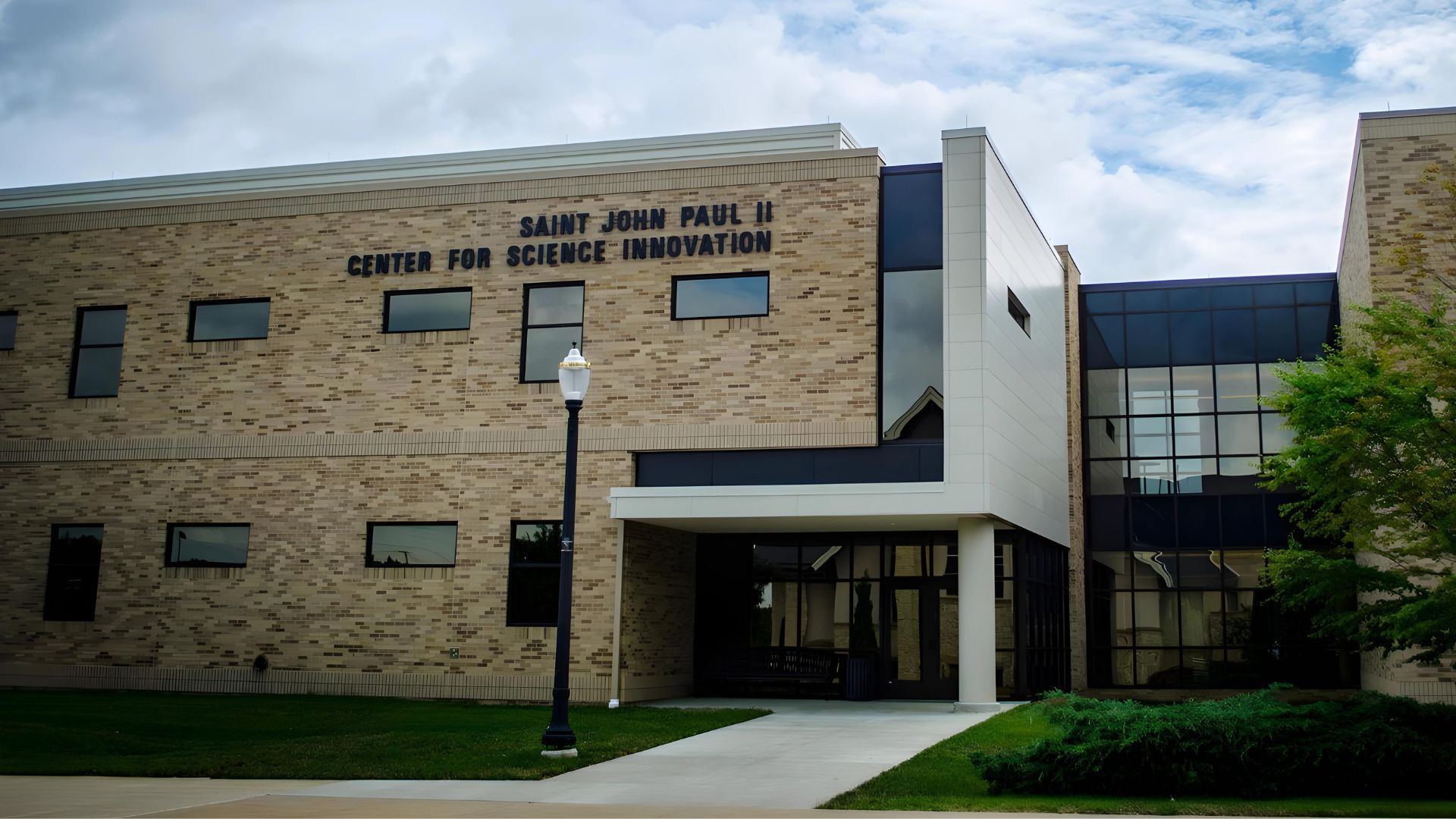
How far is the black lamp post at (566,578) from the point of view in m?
15.1

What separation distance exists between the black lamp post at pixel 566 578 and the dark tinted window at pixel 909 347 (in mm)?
Result: 8236

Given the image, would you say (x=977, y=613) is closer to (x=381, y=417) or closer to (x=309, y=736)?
(x=309, y=736)

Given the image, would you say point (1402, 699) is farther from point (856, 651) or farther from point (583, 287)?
point (583, 287)

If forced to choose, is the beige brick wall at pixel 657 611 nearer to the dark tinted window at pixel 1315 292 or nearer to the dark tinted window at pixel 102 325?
the dark tinted window at pixel 102 325

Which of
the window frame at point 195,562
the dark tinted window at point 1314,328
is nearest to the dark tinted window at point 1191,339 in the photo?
the dark tinted window at point 1314,328

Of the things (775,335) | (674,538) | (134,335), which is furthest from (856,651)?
(134,335)

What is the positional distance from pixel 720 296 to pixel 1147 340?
12910 millimetres

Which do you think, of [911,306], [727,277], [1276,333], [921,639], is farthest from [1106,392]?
[727,277]

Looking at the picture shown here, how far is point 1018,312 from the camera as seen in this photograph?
26.1m

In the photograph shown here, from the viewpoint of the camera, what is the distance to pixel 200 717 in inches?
762

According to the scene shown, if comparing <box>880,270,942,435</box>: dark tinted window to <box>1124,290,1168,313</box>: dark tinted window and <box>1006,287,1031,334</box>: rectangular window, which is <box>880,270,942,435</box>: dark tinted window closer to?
<box>1006,287,1031,334</box>: rectangular window

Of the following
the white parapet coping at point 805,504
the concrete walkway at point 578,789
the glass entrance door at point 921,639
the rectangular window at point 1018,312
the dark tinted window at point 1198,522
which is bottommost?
the concrete walkway at point 578,789

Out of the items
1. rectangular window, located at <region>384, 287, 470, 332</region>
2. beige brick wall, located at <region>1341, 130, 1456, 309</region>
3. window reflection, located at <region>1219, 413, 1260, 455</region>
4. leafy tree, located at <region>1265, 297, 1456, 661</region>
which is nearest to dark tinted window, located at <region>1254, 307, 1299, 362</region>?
window reflection, located at <region>1219, 413, 1260, 455</region>

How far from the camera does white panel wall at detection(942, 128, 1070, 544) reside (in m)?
22.2
